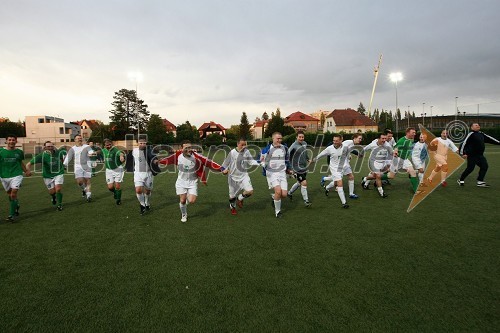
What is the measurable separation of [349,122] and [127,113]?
197ft

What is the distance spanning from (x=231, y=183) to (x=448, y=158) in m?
8.78

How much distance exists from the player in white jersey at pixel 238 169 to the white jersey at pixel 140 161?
2.34m

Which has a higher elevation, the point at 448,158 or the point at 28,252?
the point at 448,158

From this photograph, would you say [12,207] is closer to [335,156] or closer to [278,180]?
[278,180]

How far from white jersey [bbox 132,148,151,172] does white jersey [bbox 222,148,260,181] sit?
92.3 inches

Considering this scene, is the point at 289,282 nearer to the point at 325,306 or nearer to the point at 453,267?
the point at 325,306

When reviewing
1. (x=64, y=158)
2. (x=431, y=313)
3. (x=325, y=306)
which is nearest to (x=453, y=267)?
(x=431, y=313)

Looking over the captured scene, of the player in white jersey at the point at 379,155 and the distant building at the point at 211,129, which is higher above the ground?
the distant building at the point at 211,129

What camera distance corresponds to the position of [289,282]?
3910 millimetres

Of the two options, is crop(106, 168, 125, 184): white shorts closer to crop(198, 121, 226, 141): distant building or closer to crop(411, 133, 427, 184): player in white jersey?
crop(411, 133, 427, 184): player in white jersey

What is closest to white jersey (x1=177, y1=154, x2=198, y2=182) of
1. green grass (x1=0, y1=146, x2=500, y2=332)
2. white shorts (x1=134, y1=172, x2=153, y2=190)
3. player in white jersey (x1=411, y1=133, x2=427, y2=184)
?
green grass (x1=0, y1=146, x2=500, y2=332)

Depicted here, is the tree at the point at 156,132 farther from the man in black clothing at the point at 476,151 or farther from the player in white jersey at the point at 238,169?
the man in black clothing at the point at 476,151

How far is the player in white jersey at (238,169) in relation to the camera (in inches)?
300

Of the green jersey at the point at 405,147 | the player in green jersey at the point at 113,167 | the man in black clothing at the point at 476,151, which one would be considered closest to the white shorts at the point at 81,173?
the player in green jersey at the point at 113,167
